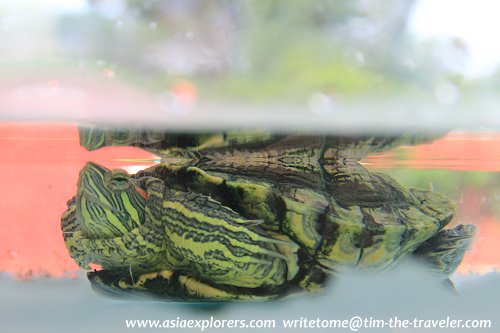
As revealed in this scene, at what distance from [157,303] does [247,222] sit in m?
0.29

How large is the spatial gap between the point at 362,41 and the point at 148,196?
2.52 feet

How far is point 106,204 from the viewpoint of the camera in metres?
0.72

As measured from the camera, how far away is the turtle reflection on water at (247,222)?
2.19 feet

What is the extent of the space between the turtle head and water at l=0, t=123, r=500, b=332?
17 cm

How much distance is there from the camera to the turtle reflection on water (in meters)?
0.67

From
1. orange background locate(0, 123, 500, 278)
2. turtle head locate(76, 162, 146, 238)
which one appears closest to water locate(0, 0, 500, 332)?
orange background locate(0, 123, 500, 278)

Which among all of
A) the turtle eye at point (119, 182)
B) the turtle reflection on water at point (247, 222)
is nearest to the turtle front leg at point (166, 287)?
the turtle reflection on water at point (247, 222)

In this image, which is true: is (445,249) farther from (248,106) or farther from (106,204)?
(106,204)

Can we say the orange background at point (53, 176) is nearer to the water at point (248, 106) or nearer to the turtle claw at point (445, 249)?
the water at point (248, 106)

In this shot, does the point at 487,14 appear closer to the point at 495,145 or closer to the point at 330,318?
the point at 495,145

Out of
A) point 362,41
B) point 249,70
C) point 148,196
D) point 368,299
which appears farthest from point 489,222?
point 148,196

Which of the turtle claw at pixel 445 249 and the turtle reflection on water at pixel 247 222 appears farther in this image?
the turtle claw at pixel 445 249

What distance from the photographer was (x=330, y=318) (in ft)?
2.71

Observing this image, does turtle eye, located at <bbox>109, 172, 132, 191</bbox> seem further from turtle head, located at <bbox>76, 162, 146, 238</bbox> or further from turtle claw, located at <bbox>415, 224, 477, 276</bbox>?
turtle claw, located at <bbox>415, 224, 477, 276</bbox>
